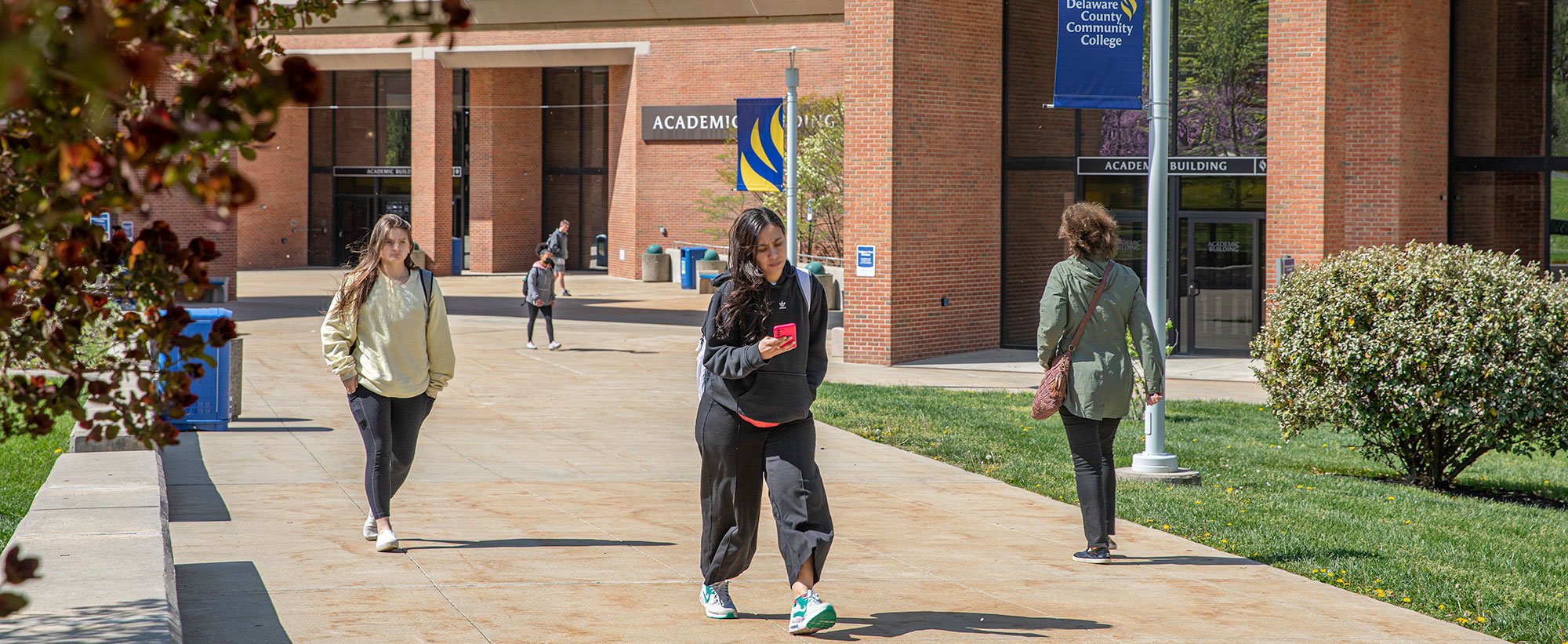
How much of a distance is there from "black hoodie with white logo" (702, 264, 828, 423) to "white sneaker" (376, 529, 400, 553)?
2.06 m

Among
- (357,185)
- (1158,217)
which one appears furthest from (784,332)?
→ (357,185)

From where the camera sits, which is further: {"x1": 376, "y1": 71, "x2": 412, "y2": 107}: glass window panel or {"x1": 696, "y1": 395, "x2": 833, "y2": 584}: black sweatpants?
{"x1": 376, "y1": 71, "x2": 412, "y2": 107}: glass window panel

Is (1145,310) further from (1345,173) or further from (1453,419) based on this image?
(1345,173)

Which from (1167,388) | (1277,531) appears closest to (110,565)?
(1277,531)

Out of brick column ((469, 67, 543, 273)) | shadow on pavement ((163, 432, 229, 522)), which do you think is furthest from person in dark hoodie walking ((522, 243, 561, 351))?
brick column ((469, 67, 543, 273))

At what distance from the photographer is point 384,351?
6535 mm

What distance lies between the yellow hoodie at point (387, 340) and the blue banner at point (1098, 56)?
10.6 m

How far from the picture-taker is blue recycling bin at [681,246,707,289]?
35.7m

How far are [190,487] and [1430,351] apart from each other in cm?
831

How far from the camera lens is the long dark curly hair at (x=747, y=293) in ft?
17.1

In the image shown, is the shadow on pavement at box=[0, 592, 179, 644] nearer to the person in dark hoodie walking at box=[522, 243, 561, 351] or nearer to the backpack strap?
the backpack strap

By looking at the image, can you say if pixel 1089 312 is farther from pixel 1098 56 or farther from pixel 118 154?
pixel 1098 56

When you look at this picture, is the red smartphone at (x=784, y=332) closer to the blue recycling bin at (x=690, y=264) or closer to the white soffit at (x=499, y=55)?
the blue recycling bin at (x=690, y=264)

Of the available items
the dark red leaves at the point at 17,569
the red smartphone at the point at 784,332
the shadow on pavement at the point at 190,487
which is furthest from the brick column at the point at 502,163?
the dark red leaves at the point at 17,569
